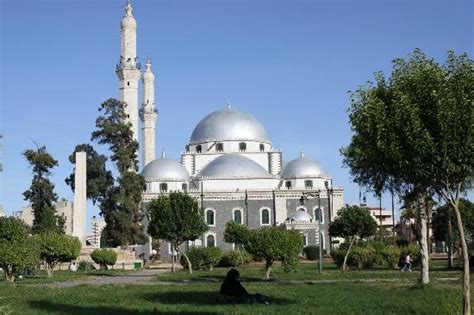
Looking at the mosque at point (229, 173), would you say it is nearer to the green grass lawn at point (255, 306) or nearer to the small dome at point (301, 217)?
the small dome at point (301, 217)

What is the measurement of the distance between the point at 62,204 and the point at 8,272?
42010mm

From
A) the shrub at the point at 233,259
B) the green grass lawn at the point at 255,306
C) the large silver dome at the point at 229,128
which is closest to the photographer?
the green grass lawn at the point at 255,306

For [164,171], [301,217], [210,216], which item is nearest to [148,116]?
[164,171]

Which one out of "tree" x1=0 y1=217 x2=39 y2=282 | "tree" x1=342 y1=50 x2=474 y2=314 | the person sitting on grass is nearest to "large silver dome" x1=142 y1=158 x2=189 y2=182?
"tree" x1=0 y1=217 x2=39 y2=282

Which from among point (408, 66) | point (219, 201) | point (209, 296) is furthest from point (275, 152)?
point (408, 66)

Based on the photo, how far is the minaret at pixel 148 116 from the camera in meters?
66.9

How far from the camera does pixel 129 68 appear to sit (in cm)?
6031

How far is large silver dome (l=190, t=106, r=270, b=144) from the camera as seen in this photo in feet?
226

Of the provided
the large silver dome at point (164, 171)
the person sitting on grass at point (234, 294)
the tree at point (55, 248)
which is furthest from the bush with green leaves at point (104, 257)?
the person sitting on grass at point (234, 294)

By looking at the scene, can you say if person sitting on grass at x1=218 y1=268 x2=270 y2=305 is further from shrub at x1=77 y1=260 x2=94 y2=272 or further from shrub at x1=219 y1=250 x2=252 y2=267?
shrub at x1=219 y1=250 x2=252 y2=267

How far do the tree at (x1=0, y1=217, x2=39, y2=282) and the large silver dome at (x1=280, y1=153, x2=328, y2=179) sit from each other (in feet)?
138

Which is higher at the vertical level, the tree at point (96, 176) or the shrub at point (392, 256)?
the tree at point (96, 176)

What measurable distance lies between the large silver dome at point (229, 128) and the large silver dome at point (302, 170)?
4.67m

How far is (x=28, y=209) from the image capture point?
7062 cm
